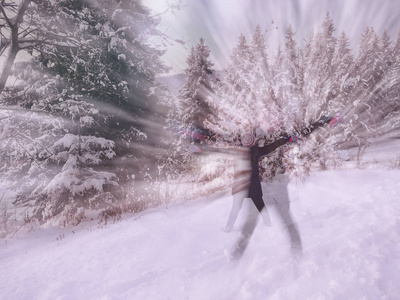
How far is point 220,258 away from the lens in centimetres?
288

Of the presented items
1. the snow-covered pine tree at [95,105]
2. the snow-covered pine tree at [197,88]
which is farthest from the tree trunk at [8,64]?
the snow-covered pine tree at [197,88]

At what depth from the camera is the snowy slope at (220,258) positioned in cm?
211

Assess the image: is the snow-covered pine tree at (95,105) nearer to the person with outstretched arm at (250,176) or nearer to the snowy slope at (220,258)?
the snowy slope at (220,258)

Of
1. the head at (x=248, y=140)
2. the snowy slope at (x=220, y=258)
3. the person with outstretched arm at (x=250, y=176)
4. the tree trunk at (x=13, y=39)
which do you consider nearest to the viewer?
the snowy slope at (x=220, y=258)

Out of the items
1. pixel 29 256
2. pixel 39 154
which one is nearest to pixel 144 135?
pixel 39 154

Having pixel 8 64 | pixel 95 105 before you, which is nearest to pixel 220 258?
pixel 8 64

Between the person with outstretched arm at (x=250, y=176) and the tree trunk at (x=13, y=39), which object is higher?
the tree trunk at (x=13, y=39)

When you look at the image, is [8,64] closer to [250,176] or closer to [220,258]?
[250,176]

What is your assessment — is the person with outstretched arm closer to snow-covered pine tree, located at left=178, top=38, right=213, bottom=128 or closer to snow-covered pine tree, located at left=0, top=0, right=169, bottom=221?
snow-covered pine tree, located at left=0, top=0, right=169, bottom=221

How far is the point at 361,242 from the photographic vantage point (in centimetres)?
267

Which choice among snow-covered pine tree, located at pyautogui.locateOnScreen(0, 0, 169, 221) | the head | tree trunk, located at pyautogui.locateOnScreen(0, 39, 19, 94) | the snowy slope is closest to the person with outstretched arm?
the head

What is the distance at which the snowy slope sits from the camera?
2.11 meters

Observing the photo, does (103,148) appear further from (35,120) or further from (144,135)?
(35,120)

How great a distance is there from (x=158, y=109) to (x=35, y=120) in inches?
177
